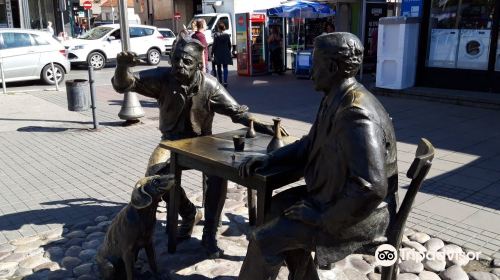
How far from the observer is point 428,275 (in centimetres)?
347

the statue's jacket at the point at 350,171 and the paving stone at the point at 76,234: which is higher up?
the statue's jacket at the point at 350,171

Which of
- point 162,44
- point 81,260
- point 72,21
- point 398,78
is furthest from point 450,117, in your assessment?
point 72,21

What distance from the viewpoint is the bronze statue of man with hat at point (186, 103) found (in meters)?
3.67

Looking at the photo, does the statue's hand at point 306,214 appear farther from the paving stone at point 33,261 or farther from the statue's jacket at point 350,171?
the paving stone at point 33,261

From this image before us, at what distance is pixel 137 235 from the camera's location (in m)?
3.04

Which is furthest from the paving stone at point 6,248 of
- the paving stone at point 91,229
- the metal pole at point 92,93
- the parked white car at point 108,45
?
the parked white car at point 108,45

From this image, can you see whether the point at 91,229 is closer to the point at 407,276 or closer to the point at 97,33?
the point at 407,276

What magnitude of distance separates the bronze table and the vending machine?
36.1ft

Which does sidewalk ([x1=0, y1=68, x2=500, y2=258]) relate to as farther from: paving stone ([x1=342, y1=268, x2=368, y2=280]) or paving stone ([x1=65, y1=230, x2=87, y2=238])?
paving stone ([x1=342, y1=268, x2=368, y2=280])

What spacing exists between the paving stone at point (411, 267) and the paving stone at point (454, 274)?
0.15 metres

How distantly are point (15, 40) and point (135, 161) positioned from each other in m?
8.81

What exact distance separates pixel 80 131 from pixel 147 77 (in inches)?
192

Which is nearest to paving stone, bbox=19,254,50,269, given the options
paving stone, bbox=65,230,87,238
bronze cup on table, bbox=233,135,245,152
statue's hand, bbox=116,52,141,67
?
paving stone, bbox=65,230,87,238

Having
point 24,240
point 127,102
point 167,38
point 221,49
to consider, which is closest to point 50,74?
point 221,49
